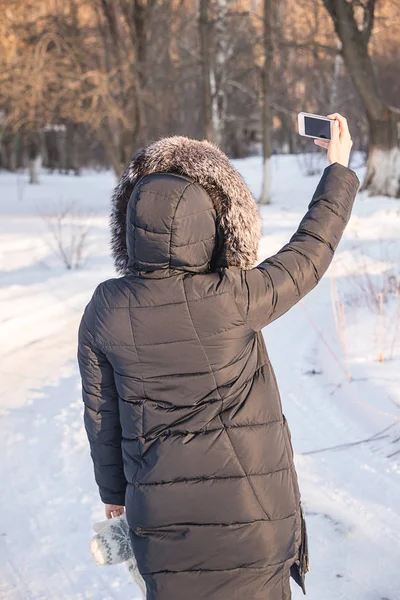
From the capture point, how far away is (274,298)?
5.32ft

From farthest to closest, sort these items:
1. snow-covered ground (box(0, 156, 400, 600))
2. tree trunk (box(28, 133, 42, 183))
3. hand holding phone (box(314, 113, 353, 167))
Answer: tree trunk (box(28, 133, 42, 183))
snow-covered ground (box(0, 156, 400, 600))
hand holding phone (box(314, 113, 353, 167))

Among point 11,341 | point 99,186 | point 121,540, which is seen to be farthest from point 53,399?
point 99,186

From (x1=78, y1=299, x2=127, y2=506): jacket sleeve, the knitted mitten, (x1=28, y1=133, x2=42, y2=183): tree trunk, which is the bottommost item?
(x1=28, y1=133, x2=42, y2=183): tree trunk

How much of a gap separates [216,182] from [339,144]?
413 mm

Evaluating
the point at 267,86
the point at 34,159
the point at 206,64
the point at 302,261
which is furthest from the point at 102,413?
the point at 34,159

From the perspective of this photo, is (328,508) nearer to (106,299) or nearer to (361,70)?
(106,299)

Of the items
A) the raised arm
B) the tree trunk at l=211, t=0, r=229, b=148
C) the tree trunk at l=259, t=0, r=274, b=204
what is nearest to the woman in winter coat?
the raised arm

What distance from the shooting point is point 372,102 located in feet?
46.4

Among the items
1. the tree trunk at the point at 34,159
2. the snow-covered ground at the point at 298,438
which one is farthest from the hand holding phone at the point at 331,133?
the tree trunk at the point at 34,159

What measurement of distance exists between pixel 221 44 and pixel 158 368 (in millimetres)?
20870

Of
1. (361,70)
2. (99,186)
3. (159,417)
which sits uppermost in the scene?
(361,70)

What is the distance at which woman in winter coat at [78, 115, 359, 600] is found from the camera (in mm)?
1592

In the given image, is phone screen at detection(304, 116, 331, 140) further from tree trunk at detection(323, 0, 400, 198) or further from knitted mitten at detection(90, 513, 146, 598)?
tree trunk at detection(323, 0, 400, 198)

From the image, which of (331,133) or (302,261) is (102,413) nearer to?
(302,261)
